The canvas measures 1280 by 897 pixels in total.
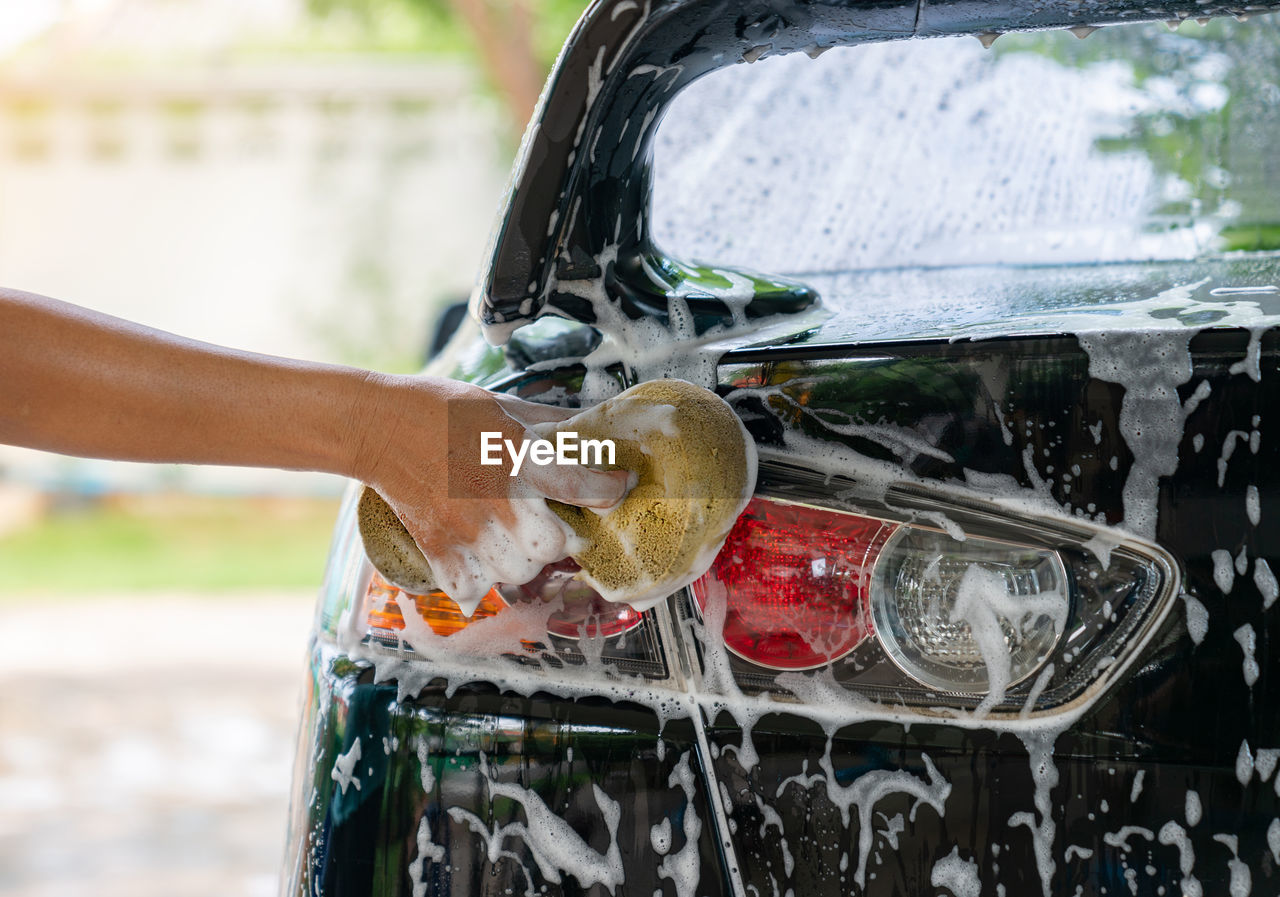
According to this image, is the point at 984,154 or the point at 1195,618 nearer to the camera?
the point at 1195,618

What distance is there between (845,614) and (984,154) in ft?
3.75

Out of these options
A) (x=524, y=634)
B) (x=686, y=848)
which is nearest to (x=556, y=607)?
(x=524, y=634)

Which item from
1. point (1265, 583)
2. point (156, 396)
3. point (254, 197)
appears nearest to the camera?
point (1265, 583)

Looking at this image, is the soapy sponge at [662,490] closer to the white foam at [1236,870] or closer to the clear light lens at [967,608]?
the clear light lens at [967,608]

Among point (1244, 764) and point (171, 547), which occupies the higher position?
point (171, 547)

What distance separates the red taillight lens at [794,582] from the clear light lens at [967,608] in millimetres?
22

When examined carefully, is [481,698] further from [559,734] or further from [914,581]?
[914,581]

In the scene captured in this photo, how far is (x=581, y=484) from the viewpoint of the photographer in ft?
3.65

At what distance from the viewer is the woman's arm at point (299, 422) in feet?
3.70

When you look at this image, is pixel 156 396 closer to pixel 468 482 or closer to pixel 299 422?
pixel 299 422

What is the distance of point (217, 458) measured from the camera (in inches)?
47.8

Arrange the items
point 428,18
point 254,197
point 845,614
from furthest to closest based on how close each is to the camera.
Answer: point 254,197 → point 428,18 → point 845,614

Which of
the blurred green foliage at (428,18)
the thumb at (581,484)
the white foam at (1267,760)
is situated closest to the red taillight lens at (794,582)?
the thumb at (581,484)

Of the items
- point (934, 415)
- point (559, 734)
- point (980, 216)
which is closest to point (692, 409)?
point (934, 415)
